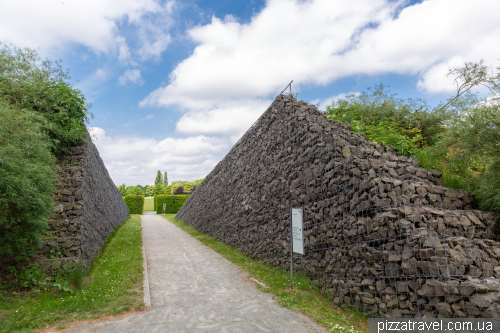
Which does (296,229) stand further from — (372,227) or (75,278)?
(75,278)

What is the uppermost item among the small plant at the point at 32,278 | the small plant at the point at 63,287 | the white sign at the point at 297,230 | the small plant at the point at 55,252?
the white sign at the point at 297,230

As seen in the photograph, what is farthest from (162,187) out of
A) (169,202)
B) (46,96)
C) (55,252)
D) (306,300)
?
(306,300)

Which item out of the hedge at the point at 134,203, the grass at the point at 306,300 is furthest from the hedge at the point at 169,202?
the grass at the point at 306,300

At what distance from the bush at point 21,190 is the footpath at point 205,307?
2.62 m

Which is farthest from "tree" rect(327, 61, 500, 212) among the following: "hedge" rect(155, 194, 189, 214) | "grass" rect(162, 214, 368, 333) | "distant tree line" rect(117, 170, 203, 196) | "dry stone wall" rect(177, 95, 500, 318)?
"distant tree line" rect(117, 170, 203, 196)

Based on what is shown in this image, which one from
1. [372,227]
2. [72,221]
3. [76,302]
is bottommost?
[76,302]

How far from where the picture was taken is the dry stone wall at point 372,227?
378 centimetres

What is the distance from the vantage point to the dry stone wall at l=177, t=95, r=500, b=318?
A: 3781 mm

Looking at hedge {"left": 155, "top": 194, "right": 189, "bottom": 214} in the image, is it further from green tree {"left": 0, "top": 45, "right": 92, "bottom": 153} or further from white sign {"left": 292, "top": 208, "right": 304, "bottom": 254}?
white sign {"left": 292, "top": 208, "right": 304, "bottom": 254}

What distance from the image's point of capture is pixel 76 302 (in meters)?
5.33

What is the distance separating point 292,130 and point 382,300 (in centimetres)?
529

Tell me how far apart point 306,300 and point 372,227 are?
213cm

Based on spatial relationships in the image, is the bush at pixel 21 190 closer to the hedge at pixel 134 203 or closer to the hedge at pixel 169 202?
the hedge at pixel 134 203

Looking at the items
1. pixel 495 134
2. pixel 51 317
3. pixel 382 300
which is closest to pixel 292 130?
pixel 495 134
